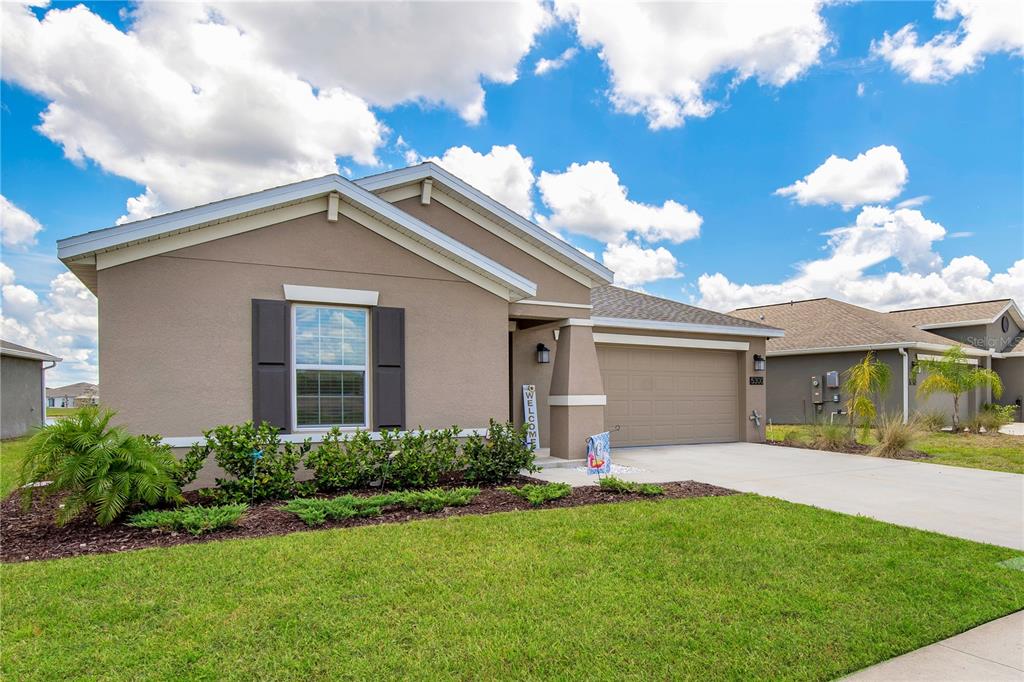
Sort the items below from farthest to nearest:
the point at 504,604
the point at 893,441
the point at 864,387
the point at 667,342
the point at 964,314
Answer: the point at 964,314
the point at 864,387
the point at 667,342
the point at 893,441
the point at 504,604

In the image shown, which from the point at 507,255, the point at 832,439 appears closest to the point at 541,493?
the point at 507,255

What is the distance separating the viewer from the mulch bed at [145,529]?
523 centimetres

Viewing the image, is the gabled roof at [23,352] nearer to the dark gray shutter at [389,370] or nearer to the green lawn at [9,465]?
the green lawn at [9,465]

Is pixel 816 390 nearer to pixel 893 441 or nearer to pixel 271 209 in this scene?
pixel 893 441

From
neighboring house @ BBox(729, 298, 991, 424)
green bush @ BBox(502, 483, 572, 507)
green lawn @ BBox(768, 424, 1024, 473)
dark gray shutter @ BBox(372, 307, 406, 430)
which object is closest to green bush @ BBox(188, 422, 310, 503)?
dark gray shutter @ BBox(372, 307, 406, 430)

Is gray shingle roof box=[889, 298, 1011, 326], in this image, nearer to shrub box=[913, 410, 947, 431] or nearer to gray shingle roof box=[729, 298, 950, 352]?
gray shingle roof box=[729, 298, 950, 352]

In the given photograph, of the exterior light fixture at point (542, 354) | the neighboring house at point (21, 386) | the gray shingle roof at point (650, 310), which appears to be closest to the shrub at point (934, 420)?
the gray shingle roof at point (650, 310)

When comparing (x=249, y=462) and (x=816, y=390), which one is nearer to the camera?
(x=249, y=462)

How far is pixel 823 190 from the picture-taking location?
1770cm

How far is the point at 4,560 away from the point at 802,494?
28.0ft

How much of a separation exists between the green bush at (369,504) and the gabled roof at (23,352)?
17.4 m

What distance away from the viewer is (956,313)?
24.8m

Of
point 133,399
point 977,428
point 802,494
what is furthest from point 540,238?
point 977,428

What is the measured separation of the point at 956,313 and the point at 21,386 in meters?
35.0
